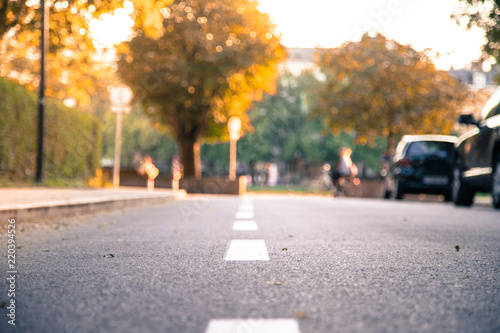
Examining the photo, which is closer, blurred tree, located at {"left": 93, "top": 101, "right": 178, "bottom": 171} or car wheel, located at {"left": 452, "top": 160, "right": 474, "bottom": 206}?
car wheel, located at {"left": 452, "top": 160, "right": 474, "bottom": 206}

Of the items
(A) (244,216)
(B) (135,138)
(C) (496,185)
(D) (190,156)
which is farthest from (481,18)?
(B) (135,138)

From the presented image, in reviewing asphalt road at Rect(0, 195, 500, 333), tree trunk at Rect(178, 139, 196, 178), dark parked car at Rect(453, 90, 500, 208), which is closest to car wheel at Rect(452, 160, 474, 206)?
dark parked car at Rect(453, 90, 500, 208)

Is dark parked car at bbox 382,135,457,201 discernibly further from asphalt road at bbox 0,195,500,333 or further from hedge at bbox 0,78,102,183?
hedge at bbox 0,78,102,183

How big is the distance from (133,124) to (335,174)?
35330mm

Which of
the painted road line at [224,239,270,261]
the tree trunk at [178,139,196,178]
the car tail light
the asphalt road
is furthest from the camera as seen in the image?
the tree trunk at [178,139,196,178]

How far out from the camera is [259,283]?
143 inches

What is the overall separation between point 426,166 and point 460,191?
2.57 m

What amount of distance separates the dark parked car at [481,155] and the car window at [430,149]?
253cm

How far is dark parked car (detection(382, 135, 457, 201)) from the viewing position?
1546 cm

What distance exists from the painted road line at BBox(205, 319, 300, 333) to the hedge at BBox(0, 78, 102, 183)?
11685mm

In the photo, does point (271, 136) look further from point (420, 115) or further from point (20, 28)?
point (20, 28)

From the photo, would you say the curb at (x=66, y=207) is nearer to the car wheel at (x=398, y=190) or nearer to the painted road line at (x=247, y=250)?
the painted road line at (x=247, y=250)

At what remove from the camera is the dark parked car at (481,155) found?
33.9 feet

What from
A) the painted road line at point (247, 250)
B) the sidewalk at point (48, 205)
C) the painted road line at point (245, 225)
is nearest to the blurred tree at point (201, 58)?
the sidewalk at point (48, 205)
